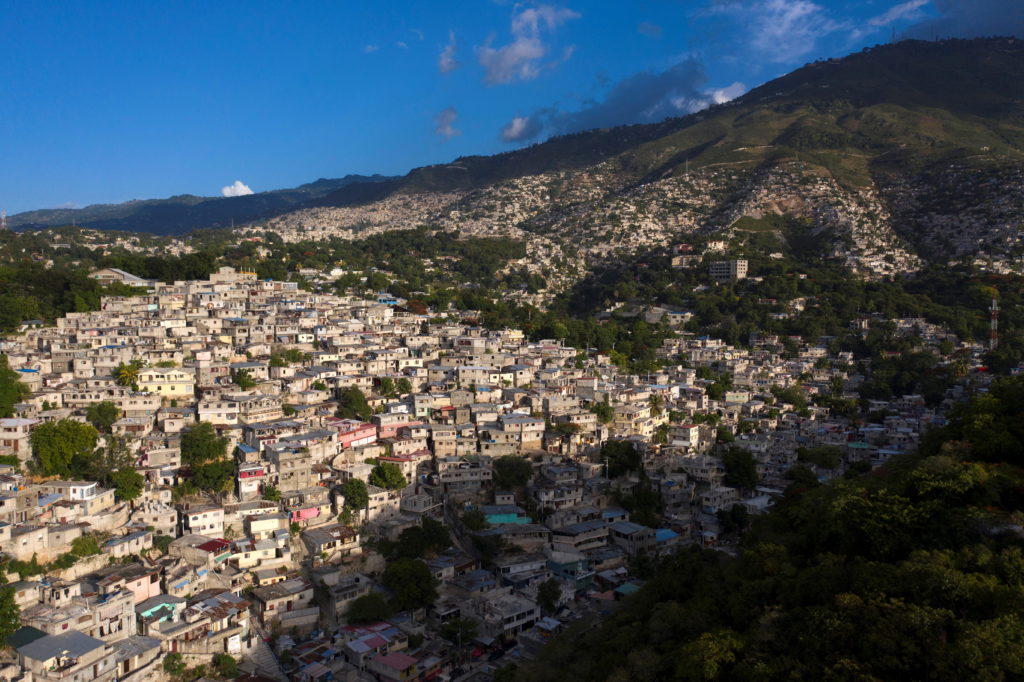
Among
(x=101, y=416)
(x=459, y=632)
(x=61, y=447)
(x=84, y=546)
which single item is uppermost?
(x=101, y=416)

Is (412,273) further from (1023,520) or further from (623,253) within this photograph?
(1023,520)

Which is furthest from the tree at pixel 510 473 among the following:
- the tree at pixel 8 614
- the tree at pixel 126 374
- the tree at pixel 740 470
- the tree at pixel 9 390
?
the tree at pixel 9 390

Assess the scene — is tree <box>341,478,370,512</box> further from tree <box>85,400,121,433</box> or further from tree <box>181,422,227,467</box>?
tree <box>85,400,121,433</box>

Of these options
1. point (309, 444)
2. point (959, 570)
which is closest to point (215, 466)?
point (309, 444)

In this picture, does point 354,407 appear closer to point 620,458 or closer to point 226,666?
point 620,458

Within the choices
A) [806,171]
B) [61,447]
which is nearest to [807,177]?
[806,171]

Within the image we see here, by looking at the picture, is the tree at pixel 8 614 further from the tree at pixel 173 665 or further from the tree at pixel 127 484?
the tree at pixel 127 484
